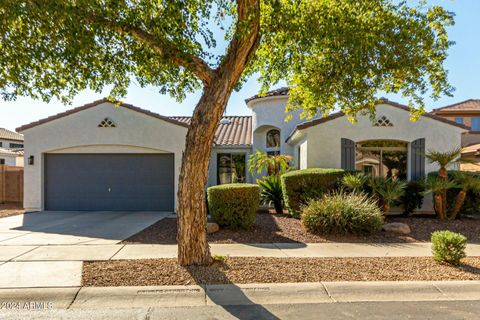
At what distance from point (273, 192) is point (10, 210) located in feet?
36.0

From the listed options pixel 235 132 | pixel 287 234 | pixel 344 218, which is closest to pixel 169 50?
pixel 287 234

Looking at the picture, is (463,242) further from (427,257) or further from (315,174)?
(315,174)

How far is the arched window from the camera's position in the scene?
53.3 feet

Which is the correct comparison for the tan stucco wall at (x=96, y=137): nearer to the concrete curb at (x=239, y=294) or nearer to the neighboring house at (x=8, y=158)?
the concrete curb at (x=239, y=294)

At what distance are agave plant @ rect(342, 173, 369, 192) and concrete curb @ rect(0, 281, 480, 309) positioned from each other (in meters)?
5.03

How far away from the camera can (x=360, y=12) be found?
6.30 metres

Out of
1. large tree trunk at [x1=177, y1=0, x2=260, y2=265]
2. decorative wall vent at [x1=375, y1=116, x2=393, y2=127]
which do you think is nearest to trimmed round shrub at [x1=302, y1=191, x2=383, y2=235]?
large tree trunk at [x1=177, y1=0, x2=260, y2=265]

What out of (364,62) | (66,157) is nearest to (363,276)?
(364,62)

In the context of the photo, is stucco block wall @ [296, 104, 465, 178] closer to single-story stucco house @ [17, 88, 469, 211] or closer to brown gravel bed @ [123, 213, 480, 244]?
single-story stucco house @ [17, 88, 469, 211]

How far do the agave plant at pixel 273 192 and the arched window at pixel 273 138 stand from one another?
456 cm

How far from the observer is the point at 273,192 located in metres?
11.7

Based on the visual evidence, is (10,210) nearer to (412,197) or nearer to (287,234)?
(287,234)

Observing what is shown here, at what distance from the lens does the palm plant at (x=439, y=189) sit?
9.67 meters

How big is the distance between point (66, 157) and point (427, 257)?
12994 millimetres
